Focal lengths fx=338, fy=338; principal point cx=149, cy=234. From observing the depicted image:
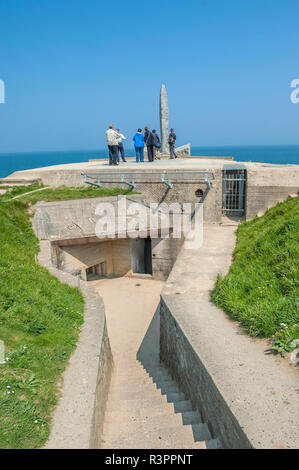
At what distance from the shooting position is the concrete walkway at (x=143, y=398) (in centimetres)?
431

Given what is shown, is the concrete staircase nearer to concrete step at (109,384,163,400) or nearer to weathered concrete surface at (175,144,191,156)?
concrete step at (109,384,163,400)

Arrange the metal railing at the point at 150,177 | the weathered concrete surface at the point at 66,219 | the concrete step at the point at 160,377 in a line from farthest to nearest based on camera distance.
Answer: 1. the metal railing at the point at 150,177
2. the weathered concrete surface at the point at 66,219
3. the concrete step at the point at 160,377

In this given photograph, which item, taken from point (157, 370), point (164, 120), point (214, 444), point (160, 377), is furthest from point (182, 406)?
point (164, 120)

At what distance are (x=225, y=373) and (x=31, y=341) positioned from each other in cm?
298

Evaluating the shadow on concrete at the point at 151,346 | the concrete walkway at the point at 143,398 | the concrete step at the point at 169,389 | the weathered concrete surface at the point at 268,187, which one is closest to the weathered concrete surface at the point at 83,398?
the concrete walkway at the point at 143,398

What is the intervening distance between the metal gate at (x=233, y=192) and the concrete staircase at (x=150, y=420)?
30.7 ft

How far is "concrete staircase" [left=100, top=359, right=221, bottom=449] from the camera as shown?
4.23 m

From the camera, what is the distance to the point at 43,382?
4.52m

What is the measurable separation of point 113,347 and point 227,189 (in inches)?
323

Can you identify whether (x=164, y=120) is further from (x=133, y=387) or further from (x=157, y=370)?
(x=133, y=387)

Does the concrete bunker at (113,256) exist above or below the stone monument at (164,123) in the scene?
below

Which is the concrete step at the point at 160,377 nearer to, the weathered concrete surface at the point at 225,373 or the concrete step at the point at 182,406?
the weathered concrete surface at the point at 225,373
